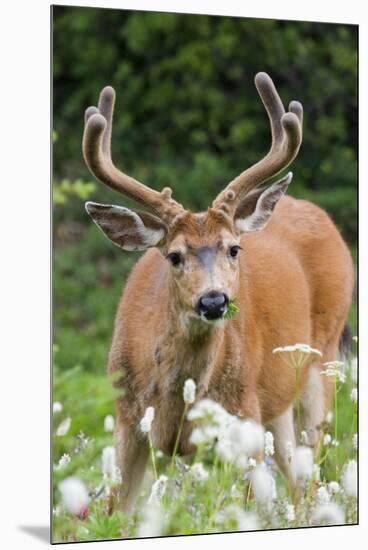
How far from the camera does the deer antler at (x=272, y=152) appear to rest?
19.7 ft

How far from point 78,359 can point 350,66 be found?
9.82 ft

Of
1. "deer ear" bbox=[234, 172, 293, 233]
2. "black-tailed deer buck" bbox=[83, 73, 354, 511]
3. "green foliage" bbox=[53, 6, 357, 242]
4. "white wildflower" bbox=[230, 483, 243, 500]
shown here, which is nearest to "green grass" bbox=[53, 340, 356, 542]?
"white wildflower" bbox=[230, 483, 243, 500]

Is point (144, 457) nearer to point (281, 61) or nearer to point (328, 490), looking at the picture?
point (328, 490)

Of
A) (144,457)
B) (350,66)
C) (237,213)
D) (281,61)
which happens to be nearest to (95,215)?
(237,213)

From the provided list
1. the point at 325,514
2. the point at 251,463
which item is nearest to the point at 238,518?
the point at 251,463

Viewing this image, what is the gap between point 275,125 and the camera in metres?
6.20

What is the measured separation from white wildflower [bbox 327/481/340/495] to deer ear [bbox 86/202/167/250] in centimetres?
125

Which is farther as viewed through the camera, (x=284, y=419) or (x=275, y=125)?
(x=284, y=419)

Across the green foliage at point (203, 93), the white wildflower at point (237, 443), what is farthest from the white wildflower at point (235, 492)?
the green foliage at point (203, 93)

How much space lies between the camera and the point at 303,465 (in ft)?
18.6

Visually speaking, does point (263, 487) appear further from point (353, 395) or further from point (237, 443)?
point (353, 395)

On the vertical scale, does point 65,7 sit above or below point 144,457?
above

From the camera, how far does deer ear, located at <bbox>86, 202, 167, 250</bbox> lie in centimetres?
583

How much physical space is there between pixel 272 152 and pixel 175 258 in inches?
25.5
